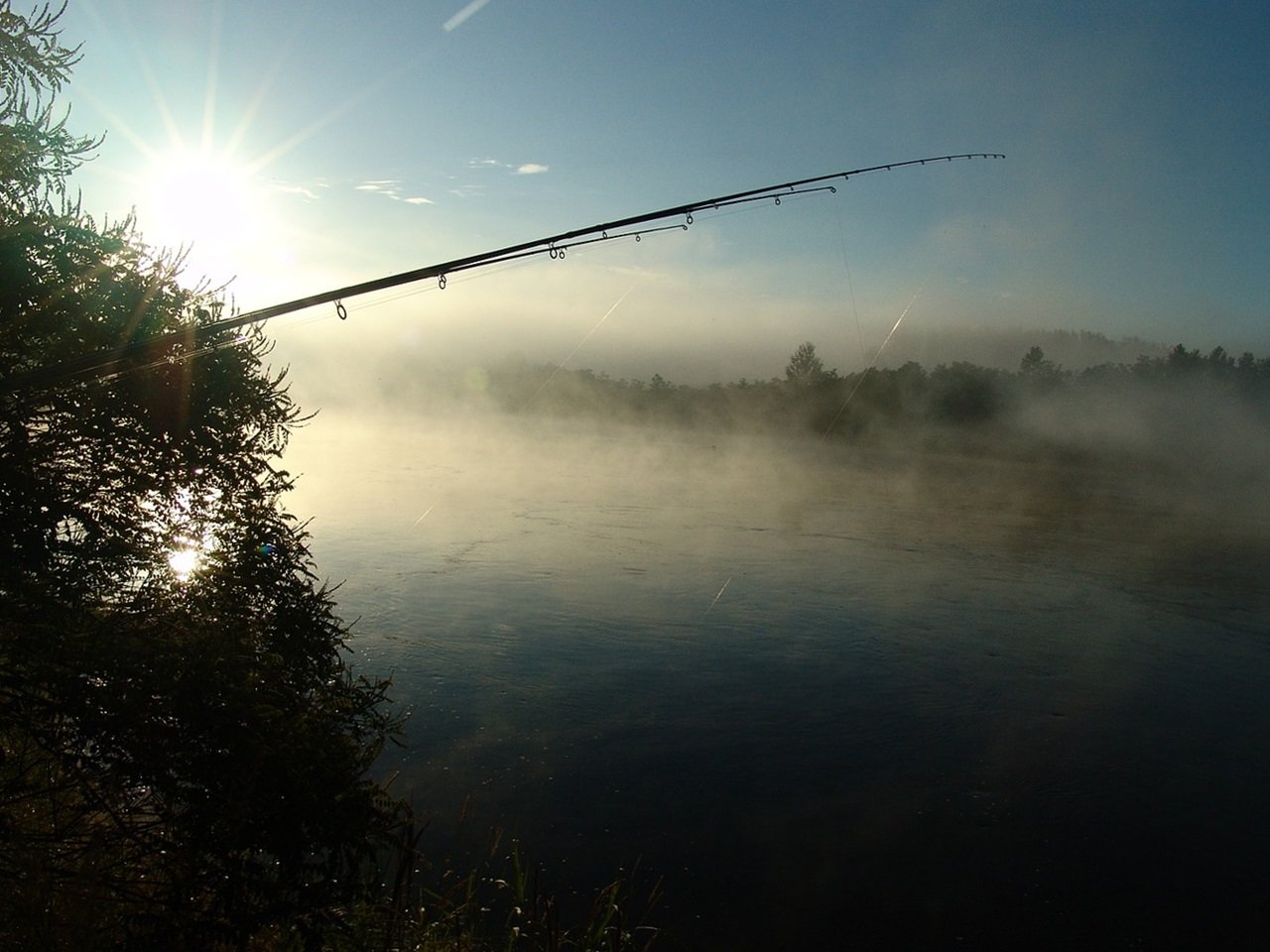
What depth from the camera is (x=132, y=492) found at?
9227mm

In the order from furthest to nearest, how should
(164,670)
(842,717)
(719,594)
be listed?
(719,594) < (842,717) < (164,670)

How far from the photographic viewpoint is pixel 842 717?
1419 cm

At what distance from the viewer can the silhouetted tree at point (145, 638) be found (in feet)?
20.6

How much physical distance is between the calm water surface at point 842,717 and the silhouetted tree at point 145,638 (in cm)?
301

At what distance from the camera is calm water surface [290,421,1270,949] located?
30.7 ft

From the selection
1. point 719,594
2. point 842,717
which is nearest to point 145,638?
point 842,717

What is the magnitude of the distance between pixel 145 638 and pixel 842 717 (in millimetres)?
10778

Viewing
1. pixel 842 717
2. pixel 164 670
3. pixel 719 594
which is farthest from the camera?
pixel 719 594

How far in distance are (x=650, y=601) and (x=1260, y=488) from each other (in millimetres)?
55765

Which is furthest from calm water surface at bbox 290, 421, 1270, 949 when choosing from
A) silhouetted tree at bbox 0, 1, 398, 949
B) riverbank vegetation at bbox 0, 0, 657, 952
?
silhouetted tree at bbox 0, 1, 398, 949

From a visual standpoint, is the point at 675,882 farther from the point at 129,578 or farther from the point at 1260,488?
the point at 1260,488

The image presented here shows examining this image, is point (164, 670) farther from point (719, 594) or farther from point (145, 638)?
point (719, 594)

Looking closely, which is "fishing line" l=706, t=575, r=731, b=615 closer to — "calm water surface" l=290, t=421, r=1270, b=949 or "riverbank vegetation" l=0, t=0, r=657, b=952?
"calm water surface" l=290, t=421, r=1270, b=949

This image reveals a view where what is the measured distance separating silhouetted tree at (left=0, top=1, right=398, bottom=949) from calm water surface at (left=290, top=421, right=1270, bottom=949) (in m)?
3.01
